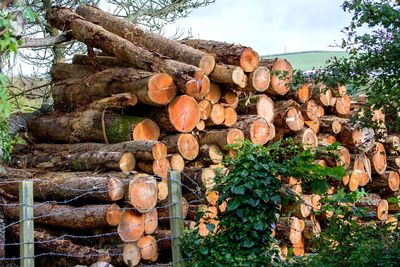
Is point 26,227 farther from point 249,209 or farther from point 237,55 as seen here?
point 237,55

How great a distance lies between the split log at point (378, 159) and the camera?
9.32 meters

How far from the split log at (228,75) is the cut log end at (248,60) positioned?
0.37ft

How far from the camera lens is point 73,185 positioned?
6680 mm

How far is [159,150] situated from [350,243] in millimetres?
2583

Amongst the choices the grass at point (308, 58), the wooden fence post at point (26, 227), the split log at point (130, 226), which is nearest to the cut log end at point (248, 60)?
the split log at point (130, 226)

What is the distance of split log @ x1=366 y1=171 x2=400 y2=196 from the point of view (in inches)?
380

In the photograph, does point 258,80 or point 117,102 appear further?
point 258,80

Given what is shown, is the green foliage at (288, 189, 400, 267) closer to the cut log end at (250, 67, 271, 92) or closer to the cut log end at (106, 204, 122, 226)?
the cut log end at (106, 204, 122, 226)

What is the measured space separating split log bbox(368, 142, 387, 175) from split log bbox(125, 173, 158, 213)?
13.6 ft

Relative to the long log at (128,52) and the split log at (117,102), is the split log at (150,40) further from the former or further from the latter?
the split log at (117,102)

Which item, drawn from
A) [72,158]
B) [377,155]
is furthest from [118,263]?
[377,155]

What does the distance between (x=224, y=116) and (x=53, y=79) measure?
3238mm

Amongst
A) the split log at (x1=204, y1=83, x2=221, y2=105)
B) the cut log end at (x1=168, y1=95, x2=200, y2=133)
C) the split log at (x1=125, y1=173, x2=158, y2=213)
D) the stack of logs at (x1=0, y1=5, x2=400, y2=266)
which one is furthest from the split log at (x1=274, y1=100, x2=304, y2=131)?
the split log at (x1=125, y1=173, x2=158, y2=213)

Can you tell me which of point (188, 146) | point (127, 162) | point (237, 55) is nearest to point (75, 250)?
point (127, 162)
